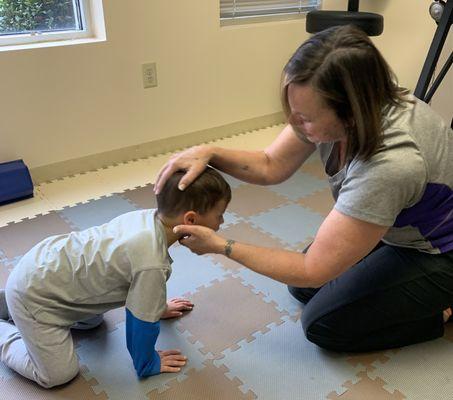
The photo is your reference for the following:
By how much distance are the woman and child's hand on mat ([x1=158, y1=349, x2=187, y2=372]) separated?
0.36 metres

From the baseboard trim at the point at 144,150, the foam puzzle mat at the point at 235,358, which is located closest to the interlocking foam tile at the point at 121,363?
the foam puzzle mat at the point at 235,358

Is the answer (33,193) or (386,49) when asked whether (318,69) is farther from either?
(386,49)

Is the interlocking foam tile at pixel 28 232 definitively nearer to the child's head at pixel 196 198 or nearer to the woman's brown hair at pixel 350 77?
the child's head at pixel 196 198

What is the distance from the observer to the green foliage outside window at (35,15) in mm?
2240

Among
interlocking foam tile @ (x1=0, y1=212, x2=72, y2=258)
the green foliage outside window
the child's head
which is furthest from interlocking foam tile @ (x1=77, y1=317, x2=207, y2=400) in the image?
the green foliage outside window

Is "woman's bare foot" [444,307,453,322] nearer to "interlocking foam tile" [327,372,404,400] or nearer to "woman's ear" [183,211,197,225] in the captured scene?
"interlocking foam tile" [327,372,404,400]

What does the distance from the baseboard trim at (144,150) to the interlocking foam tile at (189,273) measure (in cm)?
94

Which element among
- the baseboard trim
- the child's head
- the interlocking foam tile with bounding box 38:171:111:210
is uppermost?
the child's head

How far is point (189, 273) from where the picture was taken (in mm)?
1733

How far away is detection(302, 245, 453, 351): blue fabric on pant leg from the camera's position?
1318mm

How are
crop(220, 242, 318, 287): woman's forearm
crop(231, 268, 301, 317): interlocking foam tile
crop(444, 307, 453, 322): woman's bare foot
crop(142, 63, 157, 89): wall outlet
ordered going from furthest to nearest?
Answer: crop(142, 63, 157, 89): wall outlet → crop(231, 268, 301, 317): interlocking foam tile → crop(444, 307, 453, 322): woman's bare foot → crop(220, 242, 318, 287): woman's forearm

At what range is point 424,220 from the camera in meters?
1.24

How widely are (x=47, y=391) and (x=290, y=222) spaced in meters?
1.18

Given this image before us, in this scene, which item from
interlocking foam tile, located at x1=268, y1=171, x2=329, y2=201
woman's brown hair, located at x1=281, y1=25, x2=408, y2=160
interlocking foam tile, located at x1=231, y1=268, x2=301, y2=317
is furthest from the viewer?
interlocking foam tile, located at x1=268, y1=171, x2=329, y2=201
